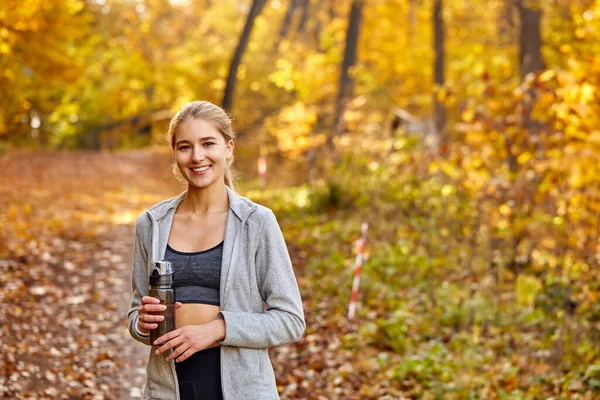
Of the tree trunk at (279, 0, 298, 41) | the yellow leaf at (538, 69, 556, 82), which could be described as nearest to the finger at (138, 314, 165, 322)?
the yellow leaf at (538, 69, 556, 82)

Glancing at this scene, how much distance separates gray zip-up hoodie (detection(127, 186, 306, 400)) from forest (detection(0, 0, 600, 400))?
96cm

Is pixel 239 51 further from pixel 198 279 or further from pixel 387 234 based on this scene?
pixel 198 279

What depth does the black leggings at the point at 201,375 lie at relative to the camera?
9.07 feet

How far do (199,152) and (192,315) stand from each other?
23.5 inches

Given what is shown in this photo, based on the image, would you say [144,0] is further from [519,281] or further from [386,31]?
[519,281]

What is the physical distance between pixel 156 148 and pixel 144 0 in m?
7.53

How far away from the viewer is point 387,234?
41.3ft

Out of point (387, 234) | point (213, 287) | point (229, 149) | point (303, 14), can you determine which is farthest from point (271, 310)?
point (303, 14)

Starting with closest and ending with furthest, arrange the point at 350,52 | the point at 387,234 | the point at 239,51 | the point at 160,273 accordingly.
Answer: the point at 160,273 → the point at 387,234 → the point at 350,52 → the point at 239,51

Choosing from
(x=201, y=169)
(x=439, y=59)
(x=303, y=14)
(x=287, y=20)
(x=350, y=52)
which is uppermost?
(x=303, y=14)

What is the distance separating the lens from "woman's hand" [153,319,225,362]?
2660mm

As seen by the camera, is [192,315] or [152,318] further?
[192,315]

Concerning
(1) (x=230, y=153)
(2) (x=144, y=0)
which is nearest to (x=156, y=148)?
(2) (x=144, y=0)

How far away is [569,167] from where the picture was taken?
9.01m
